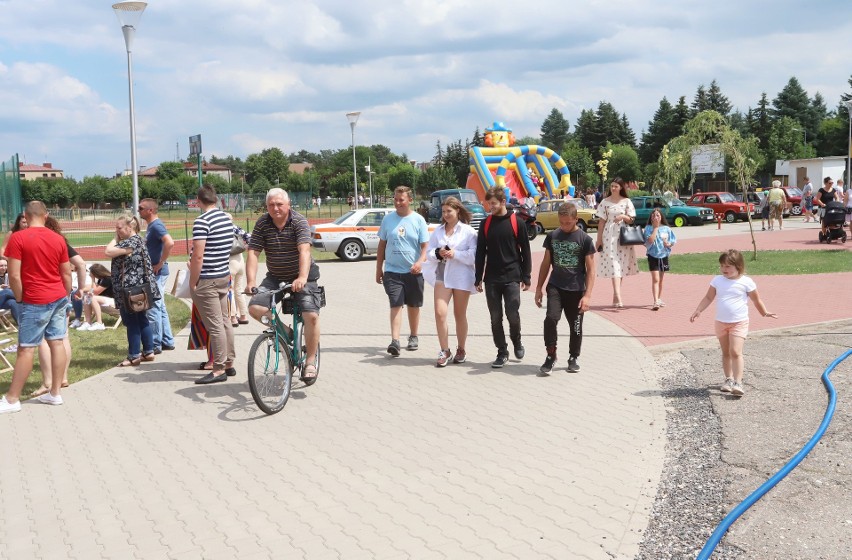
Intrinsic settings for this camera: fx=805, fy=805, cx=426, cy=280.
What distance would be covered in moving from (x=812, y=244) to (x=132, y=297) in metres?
19.5

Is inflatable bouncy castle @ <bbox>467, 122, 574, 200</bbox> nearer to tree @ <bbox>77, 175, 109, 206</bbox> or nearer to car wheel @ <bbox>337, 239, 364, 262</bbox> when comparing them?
car wheel @ <bbox>337, 239, 364, 262</bbox>

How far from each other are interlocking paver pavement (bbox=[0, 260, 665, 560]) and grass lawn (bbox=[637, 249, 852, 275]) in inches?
346

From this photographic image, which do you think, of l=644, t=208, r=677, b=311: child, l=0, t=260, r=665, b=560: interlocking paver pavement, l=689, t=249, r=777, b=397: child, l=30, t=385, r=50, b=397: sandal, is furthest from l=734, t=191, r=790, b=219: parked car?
l=30, t=385, r=50, b=397: sandal

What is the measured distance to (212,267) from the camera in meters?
7.36

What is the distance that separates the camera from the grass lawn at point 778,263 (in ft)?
52.3

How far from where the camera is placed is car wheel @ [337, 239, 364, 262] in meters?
22.4

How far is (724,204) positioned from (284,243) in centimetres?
3289

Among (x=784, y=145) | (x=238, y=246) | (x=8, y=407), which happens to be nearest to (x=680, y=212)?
(x=238, y=246)

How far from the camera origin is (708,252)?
21453mm

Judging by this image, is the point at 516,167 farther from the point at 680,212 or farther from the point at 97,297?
the point at 97,297

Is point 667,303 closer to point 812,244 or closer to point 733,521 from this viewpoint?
point 733,521

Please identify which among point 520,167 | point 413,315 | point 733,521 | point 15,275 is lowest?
point 733,521

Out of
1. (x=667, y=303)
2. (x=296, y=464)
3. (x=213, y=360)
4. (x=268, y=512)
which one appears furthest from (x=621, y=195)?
(x=268, y=512)

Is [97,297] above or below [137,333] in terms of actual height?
above
